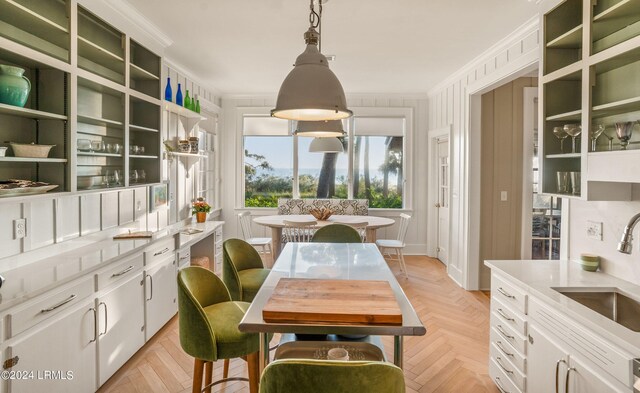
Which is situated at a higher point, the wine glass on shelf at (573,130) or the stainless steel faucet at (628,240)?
the wine glass on shelf at (573,130)

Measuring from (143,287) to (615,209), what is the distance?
128 inches

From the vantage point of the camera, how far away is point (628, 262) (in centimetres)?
207

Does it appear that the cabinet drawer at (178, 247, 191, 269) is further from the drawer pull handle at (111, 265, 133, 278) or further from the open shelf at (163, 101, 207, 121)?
the open shelf at (163, 101, 207, 121)

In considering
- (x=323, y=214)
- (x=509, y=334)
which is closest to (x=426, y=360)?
(x=509, y=334)

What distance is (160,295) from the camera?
10.3 feet

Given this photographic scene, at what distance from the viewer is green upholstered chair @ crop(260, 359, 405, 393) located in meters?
1.07

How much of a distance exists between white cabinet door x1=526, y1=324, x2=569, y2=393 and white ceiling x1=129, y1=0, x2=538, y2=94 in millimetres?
2479

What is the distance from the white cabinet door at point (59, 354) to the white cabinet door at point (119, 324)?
9 centimetres

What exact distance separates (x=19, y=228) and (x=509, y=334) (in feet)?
10.1

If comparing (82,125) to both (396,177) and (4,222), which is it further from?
(396,177)

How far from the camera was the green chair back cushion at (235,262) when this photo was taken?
8.59ft

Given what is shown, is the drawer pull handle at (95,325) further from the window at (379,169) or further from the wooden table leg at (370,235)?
the window at (379,169)

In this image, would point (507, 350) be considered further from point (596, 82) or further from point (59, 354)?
point (59, 354)

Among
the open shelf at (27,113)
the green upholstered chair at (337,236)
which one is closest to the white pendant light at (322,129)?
the green upholstered chair at (337,236)
